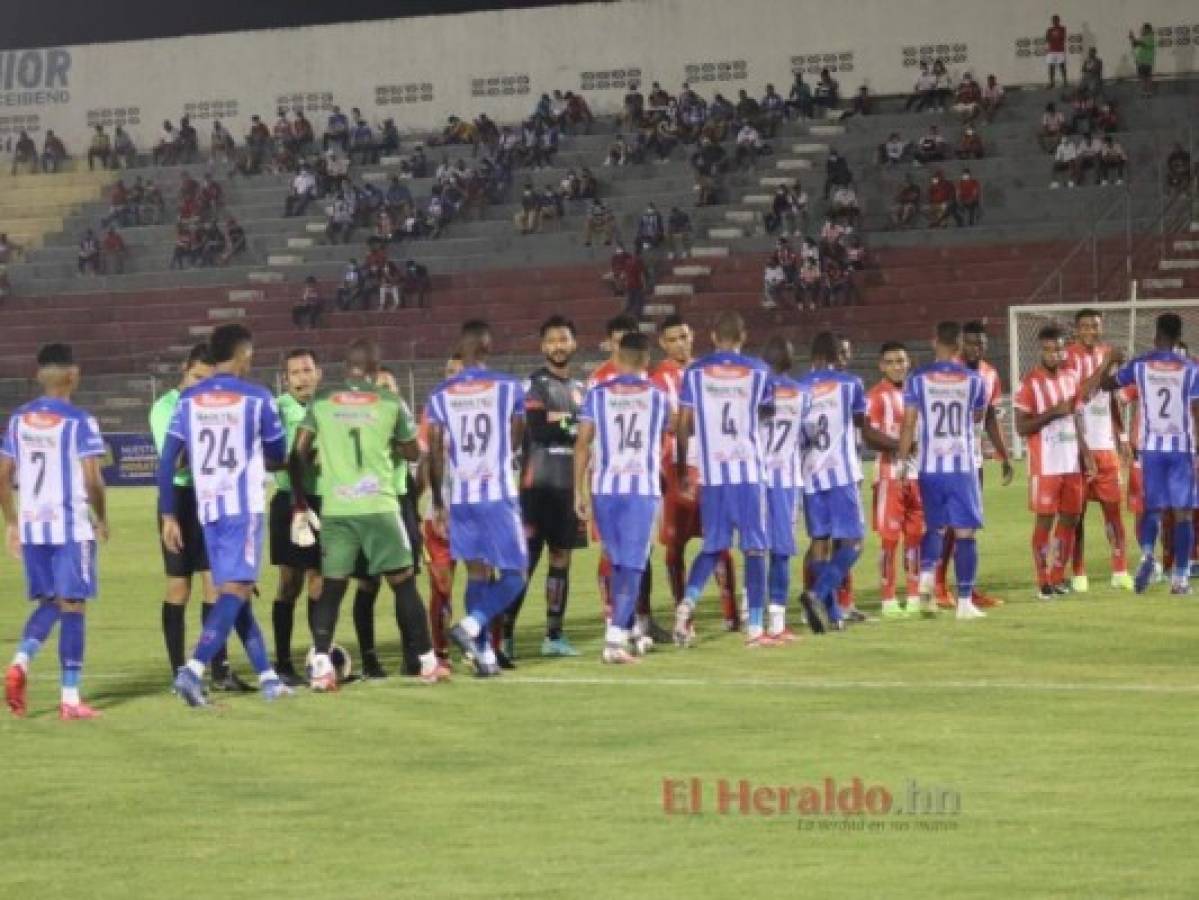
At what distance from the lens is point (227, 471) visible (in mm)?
14133

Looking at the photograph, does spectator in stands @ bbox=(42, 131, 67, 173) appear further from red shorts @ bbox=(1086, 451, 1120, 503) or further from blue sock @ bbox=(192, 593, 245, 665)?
blue sock @ bbox=(192, 593, 245, 665)

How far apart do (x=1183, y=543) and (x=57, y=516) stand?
929 cm

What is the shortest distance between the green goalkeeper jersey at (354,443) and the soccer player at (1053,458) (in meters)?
6.99

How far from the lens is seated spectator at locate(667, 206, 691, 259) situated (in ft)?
169

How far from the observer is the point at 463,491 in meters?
15.3

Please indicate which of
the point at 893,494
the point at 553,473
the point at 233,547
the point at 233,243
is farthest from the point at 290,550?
the point at 233,243

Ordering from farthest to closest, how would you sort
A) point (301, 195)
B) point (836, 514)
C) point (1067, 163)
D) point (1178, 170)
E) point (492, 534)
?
1. point (301, 195)
2. point (1067, 163)
3. point (1178, 170)
4. point (836, 514)
5. point (492, 534)

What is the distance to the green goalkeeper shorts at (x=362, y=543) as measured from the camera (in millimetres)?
14632

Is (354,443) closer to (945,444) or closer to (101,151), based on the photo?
(945,444)

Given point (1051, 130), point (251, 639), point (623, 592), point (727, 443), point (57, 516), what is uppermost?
point (1051, 130)

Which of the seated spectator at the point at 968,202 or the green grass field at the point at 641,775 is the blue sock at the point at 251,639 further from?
the seated spectator at the point at 968,202

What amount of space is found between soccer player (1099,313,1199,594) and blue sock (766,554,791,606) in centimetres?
408

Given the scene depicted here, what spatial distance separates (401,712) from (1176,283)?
33.6 m

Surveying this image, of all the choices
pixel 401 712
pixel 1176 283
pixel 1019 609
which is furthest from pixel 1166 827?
pixel 1176 283
